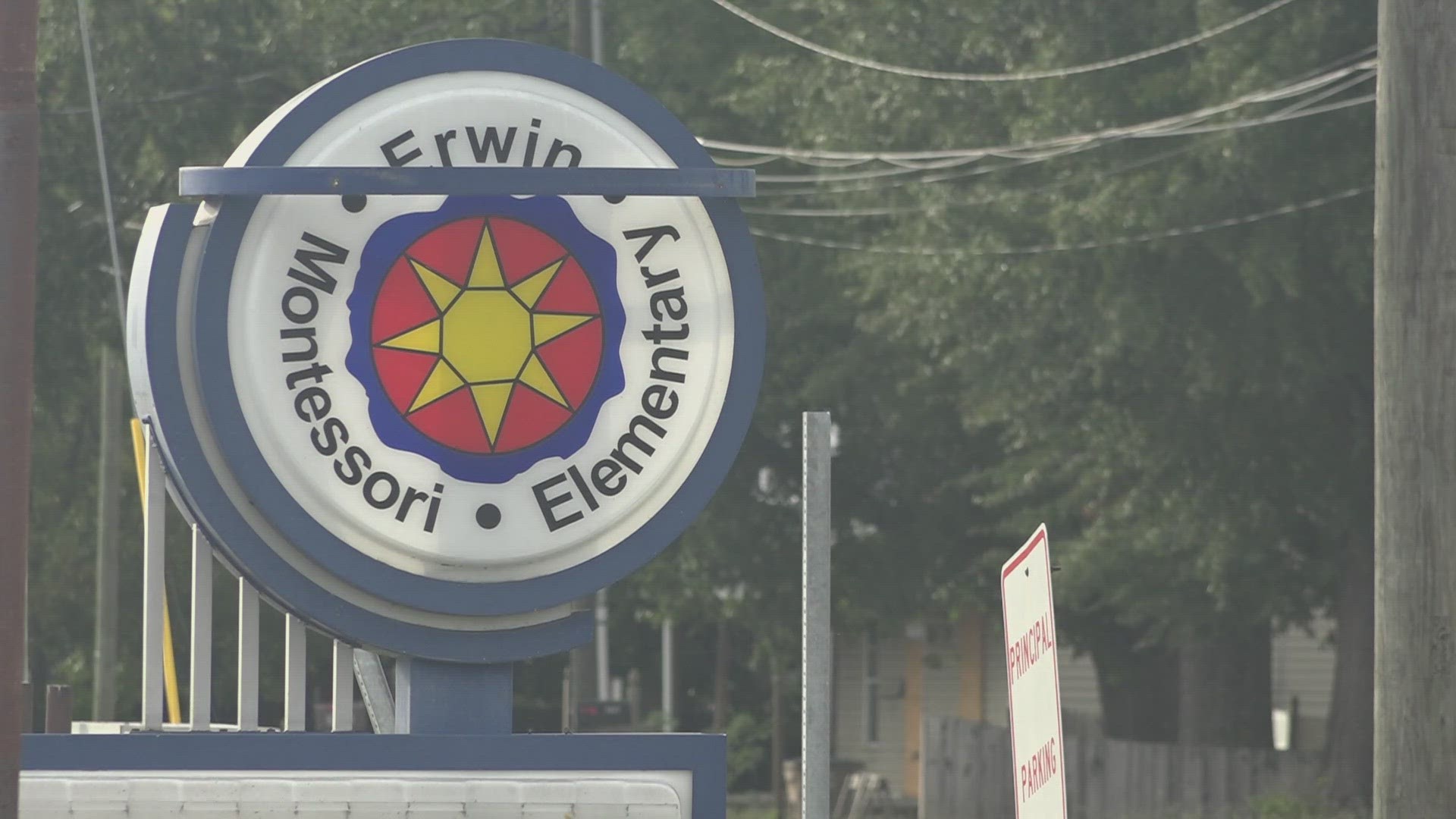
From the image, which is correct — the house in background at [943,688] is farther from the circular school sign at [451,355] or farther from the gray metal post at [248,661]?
the gray metal post at [248,661]

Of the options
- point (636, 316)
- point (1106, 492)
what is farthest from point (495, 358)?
point (1106, 492)

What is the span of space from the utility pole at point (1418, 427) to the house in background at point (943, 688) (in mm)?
23055

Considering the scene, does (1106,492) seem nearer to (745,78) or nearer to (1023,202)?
(1023,202)

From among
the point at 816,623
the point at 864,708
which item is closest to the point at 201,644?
the point at 816,623

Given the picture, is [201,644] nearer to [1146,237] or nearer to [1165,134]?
[1146,237]

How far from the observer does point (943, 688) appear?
4138 cm

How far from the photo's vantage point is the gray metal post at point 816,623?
5.23 metres

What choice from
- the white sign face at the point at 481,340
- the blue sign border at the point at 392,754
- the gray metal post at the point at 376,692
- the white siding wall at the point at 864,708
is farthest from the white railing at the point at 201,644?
the white siding wall at the point at 864,708

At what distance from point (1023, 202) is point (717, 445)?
47.0 ft

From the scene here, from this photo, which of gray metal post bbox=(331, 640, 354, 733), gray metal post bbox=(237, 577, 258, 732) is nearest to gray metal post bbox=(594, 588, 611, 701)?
gray metal post bbox=(331, 640, 354, 733)

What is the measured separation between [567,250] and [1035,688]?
248 cm

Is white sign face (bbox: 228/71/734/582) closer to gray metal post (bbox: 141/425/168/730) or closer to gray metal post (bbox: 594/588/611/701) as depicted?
gray metal post (bbox: 141/425/168/730)

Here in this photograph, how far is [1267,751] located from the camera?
85.8ft

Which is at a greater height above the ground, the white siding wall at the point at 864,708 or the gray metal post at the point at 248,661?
the white siding wall at the point at 864,708
